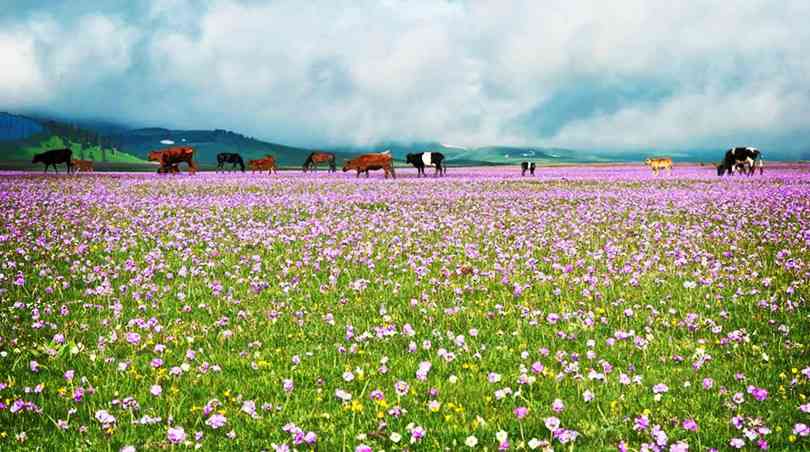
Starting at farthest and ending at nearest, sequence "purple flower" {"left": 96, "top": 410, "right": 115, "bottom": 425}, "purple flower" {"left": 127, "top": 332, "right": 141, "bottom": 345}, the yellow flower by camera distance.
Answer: "purple flower" {"left": 127, "top": 332, "right": 141, "bottom": 345}, the yellow flower, "purple flower" {"left": 96, "top": 410, "right": 115, "bottom": 425}

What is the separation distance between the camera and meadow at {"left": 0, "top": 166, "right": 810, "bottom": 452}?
4.70 m

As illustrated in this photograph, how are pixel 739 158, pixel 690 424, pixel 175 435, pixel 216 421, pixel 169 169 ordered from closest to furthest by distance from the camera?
pixel 175 435
pixel 690 424
pixel 216 421
pixel 739 158
pixel 169 169

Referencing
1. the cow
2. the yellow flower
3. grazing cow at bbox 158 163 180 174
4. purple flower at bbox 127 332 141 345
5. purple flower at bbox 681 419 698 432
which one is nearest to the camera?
purple flower at bbox 681 419 698 432

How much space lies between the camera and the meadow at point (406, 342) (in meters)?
4.70

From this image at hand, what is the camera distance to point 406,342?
6.91 metres

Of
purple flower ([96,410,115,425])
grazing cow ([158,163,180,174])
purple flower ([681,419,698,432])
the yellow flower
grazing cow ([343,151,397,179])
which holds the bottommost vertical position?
the yellow flower

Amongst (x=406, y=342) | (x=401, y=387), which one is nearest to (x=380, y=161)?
(x=406, y=342)

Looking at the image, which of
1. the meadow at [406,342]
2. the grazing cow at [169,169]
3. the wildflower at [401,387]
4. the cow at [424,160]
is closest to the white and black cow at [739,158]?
the cow at [424,160]

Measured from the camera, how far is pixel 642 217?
18.2 metres

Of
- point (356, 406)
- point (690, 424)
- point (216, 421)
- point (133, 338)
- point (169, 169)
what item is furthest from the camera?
point (169, 169)

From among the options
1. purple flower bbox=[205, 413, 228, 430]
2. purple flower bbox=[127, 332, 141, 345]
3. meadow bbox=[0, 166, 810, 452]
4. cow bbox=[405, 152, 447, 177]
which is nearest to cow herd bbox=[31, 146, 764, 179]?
cow bbox=[405, 152, 447, 177]

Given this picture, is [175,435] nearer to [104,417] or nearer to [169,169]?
[104,417]

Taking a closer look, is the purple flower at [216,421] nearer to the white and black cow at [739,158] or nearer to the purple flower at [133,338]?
the purple flower at [133,338]

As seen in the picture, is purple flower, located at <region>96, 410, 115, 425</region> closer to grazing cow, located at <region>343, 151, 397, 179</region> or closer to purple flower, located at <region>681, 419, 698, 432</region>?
purple flower, located at <region>681, 419, 698, 432</region>
